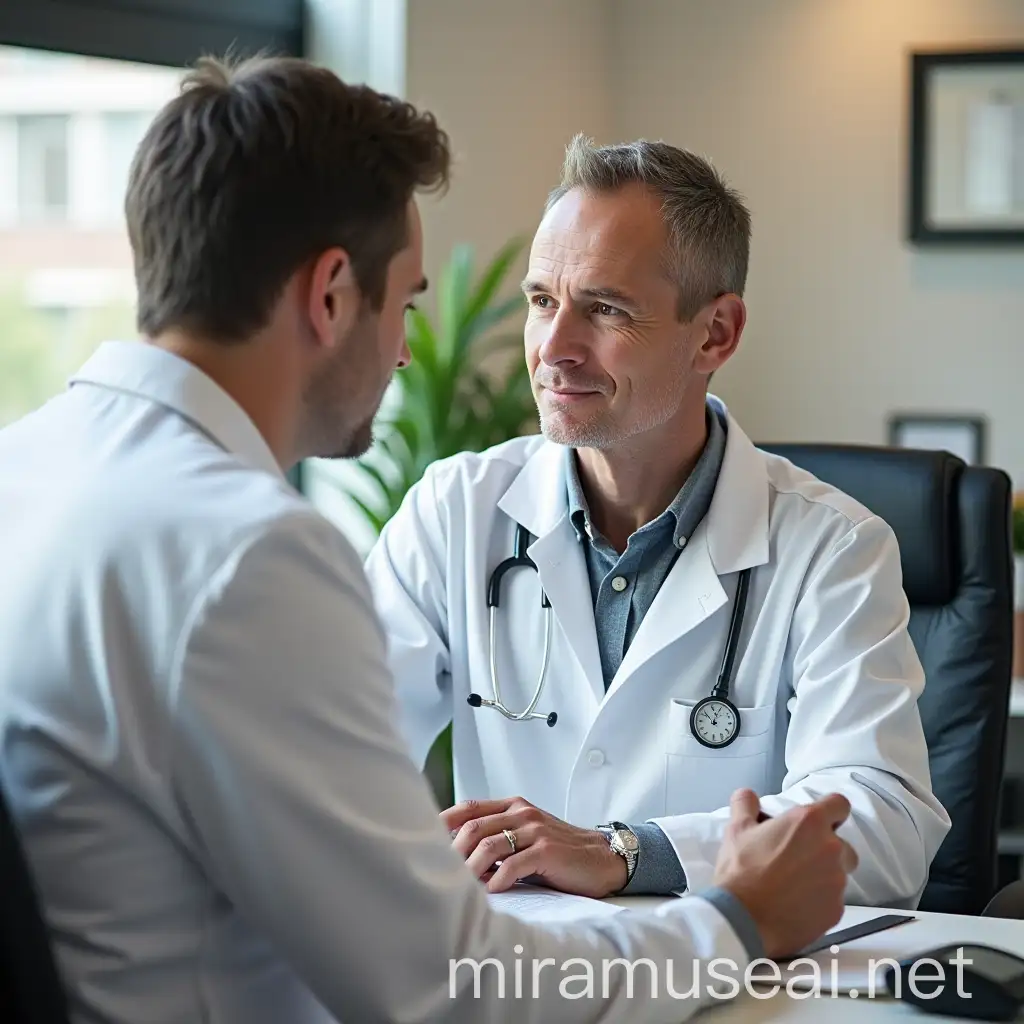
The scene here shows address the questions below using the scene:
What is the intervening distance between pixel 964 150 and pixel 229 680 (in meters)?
3.15

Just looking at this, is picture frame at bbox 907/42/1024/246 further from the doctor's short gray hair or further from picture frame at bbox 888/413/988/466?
the doctor's short gray hair

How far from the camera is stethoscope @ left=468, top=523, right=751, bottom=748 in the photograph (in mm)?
1738

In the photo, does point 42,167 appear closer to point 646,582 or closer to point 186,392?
point 646,582

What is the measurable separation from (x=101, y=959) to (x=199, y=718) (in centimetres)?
19

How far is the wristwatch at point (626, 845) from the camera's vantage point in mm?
1479

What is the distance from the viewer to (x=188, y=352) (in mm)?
1123

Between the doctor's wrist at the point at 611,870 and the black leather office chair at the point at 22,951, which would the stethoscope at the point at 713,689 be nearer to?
the doctor's wrist at the point at 611,870

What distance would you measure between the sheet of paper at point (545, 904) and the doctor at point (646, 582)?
0.23 meters

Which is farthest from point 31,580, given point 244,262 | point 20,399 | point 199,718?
point 20,399

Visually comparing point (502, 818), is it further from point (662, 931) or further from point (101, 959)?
point (101, 959)

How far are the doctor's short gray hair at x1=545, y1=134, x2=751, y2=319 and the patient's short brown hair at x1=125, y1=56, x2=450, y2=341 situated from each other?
2.67 ft

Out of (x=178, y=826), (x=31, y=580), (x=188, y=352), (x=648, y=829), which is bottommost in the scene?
(x=648, y=829)

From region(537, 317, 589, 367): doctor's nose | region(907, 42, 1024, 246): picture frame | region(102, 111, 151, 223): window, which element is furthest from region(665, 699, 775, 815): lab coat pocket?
region(907, 42, 1024, 246): picture frame

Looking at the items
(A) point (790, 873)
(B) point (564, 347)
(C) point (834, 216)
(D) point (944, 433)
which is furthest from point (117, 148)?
(A) point (790, 873)
